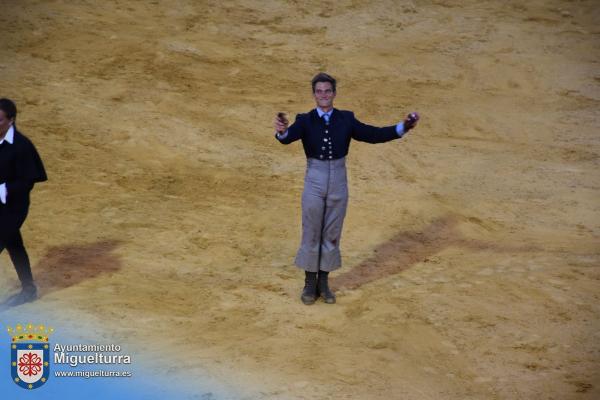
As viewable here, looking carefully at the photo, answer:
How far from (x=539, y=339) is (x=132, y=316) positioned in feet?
11.0

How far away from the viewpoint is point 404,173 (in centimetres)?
1127

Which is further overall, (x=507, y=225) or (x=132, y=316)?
(x=507, y=225)

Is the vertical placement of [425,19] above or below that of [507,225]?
above

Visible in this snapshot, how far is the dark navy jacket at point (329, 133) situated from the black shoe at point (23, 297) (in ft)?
8.26

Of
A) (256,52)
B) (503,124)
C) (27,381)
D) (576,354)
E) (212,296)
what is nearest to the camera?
(27,381)

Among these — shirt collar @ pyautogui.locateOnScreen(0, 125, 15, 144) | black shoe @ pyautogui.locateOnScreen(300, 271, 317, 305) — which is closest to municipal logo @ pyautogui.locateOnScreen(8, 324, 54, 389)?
shirt collar @ pyautogui.locateOnScreen(0, 125, 15, 144)

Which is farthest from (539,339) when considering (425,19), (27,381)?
(425,19)

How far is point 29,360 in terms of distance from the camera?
6672mm

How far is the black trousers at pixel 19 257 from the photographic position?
7.59 metres

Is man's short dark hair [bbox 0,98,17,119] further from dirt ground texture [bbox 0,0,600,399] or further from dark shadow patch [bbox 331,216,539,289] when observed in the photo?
dark shadow patch [bbox 331,216,539,289]

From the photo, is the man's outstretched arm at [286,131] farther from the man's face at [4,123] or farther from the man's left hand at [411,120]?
the man's face at [4,123]

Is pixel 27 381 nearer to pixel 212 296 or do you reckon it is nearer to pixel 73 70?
pixel 212 296

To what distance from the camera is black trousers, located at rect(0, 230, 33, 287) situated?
299 inches

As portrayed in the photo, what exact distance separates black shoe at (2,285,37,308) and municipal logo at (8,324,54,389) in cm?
64
